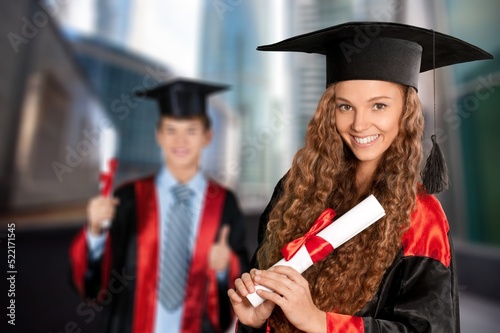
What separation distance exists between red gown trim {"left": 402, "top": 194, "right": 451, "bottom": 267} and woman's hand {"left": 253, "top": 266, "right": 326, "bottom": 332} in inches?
11.2

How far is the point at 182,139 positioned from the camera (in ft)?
12.3

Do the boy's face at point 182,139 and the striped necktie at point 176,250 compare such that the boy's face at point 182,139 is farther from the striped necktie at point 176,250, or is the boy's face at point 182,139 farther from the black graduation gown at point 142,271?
the black graduation gown at point 142,271

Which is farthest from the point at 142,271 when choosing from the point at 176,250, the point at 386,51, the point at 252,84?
the point at 386,51

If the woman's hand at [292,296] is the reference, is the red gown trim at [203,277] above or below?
below

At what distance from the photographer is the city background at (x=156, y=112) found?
3.76 metres

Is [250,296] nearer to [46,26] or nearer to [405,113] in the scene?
[405,113]

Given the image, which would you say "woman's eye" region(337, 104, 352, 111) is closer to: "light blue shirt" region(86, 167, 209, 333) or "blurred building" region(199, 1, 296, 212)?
"light blue shirt" region(86, 167, 209, 333)

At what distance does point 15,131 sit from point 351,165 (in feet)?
10.6

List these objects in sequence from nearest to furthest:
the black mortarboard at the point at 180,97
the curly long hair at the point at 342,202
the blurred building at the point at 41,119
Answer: the curly long hair at the point at 342,202, the black mortarboard at the point at 180,97, the blurred building at the point at 41,119

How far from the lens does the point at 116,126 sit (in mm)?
4023

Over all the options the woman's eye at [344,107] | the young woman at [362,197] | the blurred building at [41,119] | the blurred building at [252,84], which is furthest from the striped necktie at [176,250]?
the woman's eye at [344,107]

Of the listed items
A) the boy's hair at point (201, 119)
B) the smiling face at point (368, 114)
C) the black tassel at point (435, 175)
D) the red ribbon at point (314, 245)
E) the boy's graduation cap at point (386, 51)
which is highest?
the boy's graduation cap at point (386, 51)

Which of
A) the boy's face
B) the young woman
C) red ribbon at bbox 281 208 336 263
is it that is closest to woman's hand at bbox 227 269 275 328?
the young woman

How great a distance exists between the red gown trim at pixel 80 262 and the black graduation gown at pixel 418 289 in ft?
8.87
